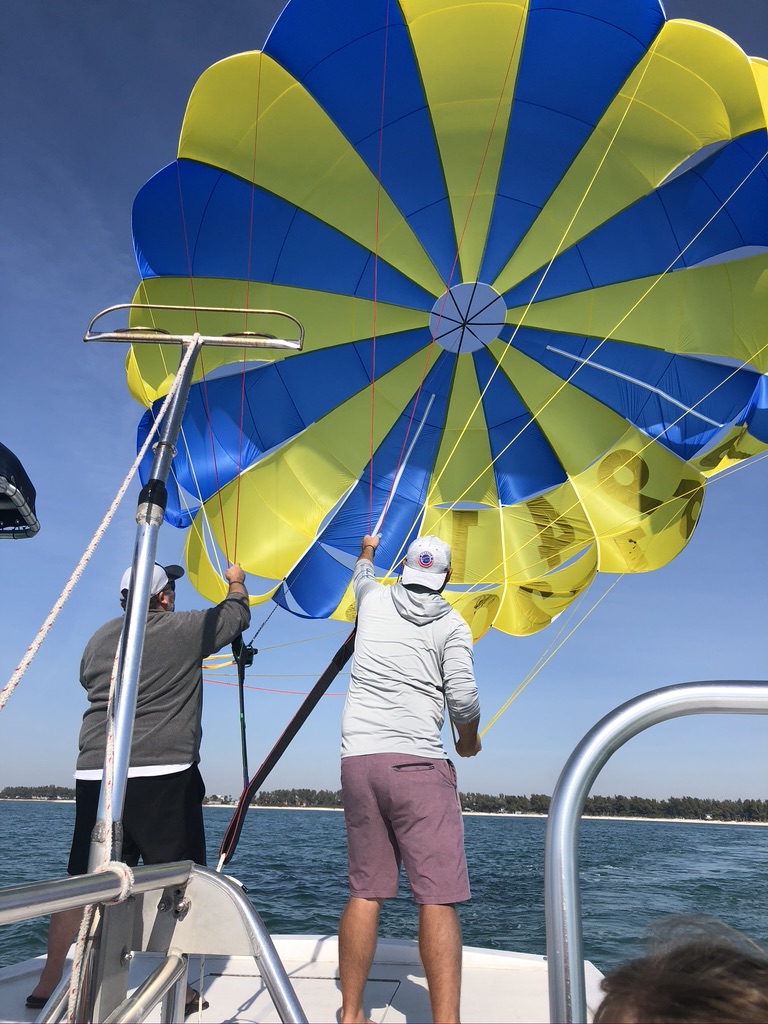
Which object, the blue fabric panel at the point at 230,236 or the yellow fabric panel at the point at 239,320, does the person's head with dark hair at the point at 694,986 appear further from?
the blue fabric panel at the point at 230,236

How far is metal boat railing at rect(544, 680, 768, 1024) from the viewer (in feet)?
3.11

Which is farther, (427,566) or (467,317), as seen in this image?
(467,317)

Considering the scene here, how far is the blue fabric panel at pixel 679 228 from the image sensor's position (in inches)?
201

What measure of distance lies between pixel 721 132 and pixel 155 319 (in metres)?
4.04

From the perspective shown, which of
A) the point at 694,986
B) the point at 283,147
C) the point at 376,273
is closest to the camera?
the point at 694,986

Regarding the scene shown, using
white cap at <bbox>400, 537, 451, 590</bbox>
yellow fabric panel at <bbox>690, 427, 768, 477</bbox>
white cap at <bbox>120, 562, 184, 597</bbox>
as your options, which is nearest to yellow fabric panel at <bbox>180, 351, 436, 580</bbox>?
yellow fabric panel at <bbox>690, 427, 768, 477</bbox>

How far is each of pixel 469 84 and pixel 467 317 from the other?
65.0 inches

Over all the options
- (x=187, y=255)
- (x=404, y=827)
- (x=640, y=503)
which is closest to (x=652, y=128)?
(x=640, y=503)

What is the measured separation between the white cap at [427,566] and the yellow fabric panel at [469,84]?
12.3 ft

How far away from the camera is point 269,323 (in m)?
5.83

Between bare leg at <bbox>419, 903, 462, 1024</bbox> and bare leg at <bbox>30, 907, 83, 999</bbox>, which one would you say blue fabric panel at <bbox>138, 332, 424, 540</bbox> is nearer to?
bare leg at <bbox>30, 907, 83, 999</bbox>

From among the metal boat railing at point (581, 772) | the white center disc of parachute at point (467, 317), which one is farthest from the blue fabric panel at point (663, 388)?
the metal boat railing at point (581, 772)

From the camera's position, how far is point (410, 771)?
2.36 metres

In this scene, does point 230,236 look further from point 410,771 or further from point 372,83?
point 410,771
